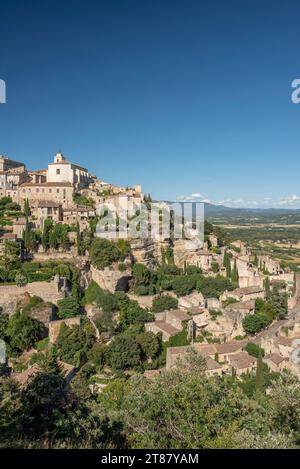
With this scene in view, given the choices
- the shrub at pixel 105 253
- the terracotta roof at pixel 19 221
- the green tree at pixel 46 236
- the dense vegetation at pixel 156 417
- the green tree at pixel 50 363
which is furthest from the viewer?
the terracotta roof at pixel 19 221

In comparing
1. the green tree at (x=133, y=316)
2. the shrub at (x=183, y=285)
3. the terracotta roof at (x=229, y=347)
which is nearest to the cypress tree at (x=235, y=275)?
the shrub at (x=183, y=285)

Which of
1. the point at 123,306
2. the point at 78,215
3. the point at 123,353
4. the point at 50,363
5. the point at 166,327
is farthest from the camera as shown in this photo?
the point at 78,215

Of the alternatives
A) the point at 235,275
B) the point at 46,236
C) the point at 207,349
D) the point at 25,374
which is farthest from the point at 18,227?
the point at 235,275

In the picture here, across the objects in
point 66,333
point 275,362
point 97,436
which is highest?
point 97,436

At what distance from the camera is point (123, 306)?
29.3 metres

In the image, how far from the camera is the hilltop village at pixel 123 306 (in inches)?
951

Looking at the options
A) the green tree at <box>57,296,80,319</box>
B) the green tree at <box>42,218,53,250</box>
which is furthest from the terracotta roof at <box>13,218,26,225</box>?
the green tree at <box>57,296,80,319</box>

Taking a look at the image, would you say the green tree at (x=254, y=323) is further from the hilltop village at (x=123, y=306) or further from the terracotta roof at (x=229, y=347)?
the terracotta roof at (x=229, y=347)

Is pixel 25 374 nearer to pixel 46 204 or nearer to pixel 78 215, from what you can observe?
pixel 78 215

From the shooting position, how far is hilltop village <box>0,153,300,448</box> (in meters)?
24.2

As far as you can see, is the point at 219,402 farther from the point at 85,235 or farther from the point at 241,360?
the point at 85,235

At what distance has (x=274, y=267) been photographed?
45.3 metres
